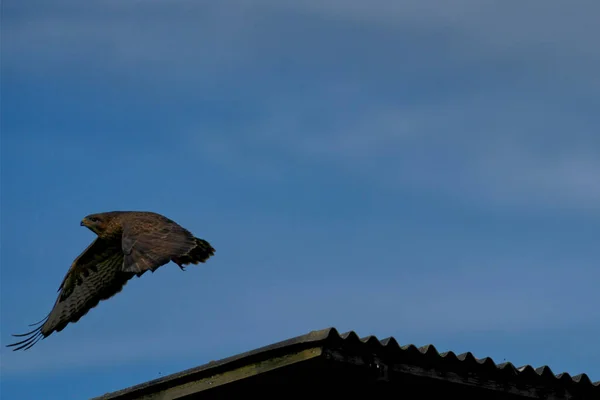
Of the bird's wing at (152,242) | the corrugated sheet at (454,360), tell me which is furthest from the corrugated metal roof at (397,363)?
the bird's wing at (152,242)

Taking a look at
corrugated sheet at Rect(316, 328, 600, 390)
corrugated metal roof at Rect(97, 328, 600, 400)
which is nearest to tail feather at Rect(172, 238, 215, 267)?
corrugated metal roof at Rect(97, 328, 600, 400)

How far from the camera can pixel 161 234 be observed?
1145cm

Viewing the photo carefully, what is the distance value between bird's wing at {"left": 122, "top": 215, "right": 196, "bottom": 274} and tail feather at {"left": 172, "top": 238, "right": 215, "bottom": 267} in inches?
15.5

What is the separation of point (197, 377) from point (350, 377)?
3.76 ft

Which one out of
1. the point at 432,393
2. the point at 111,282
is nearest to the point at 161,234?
the point at 111,282

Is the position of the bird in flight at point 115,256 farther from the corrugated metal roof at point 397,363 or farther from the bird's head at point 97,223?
the corrugated metal roof at point 397,363

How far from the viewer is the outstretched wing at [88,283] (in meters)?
11.7

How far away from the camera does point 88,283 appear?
40.4 feet

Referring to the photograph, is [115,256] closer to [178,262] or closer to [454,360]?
[178,262]

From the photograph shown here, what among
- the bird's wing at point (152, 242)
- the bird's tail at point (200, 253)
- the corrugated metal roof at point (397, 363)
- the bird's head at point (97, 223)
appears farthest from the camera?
the bird's head at point (97, 223)

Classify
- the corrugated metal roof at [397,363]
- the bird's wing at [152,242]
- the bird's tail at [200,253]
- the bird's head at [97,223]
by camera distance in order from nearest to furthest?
the corrugated metal roof at [397,363], the bird's wing at [152,242], the bird's tail at [200,253], the bird's head at [97,223]

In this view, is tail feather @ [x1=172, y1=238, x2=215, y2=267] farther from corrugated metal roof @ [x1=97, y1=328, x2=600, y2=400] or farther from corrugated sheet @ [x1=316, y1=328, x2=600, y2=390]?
corrugated sheet @ [x1=316, y1=328, x2=600, y2=390]

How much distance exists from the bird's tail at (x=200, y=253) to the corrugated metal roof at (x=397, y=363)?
→ 13.0 feet

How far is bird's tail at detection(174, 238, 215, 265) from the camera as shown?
12156 millimetres
